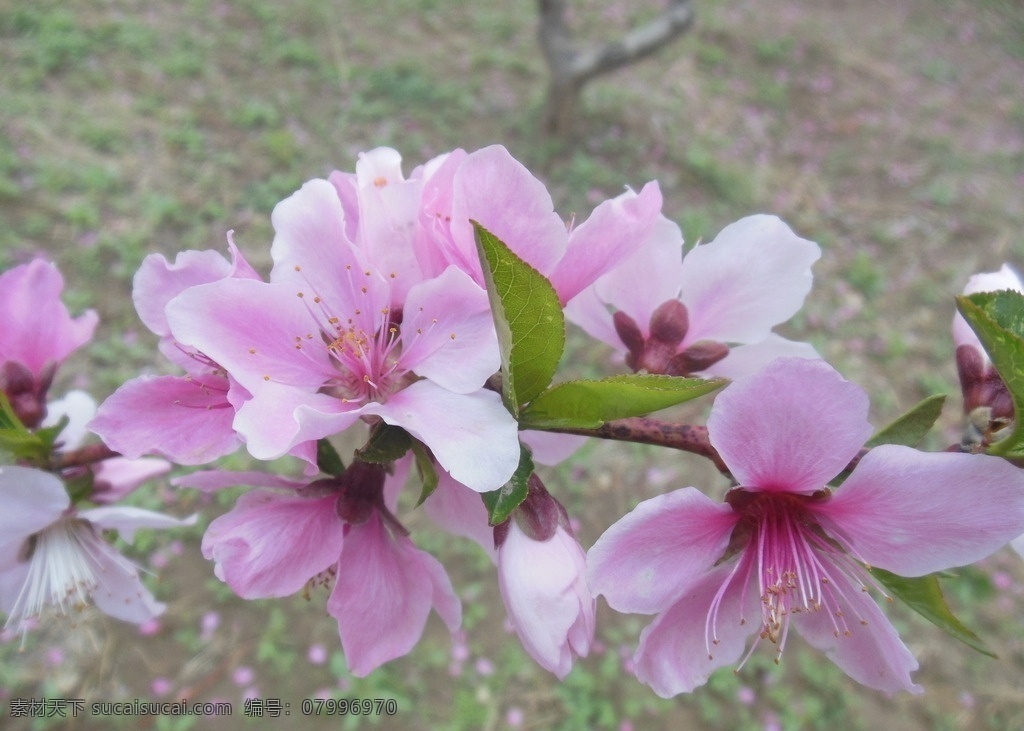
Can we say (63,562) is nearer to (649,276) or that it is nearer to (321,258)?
(321,258)

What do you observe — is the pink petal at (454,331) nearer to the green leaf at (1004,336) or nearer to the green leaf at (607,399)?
the green leaf at (607,399)

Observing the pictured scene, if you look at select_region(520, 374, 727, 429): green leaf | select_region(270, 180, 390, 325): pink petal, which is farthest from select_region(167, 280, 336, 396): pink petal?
select_region(520, 374, 727, 429): green leaf

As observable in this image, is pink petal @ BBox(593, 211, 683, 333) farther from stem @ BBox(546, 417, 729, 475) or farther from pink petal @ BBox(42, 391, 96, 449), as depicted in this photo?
pink petal @ BBox(42, 391, 96, 449)

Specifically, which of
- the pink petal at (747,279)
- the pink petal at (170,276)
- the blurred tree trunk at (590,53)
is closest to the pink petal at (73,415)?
the pink petal at (170,276)

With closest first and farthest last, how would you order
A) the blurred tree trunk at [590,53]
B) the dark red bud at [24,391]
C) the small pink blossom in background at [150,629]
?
the dark red bud at [24,391]
the small pink blossom in background at [150,629]
the blurred tree trunk at [590,53]

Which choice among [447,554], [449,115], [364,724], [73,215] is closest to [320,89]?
[449,115]
